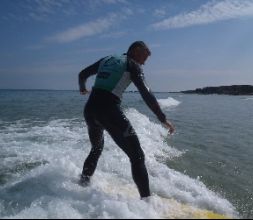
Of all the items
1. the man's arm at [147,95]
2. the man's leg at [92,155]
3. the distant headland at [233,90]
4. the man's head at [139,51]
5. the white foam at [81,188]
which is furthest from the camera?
the distant headland at [233,90]

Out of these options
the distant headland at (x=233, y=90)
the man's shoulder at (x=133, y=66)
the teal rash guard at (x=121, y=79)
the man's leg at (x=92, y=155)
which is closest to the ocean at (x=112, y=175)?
the man's leg at (x=92, y=155)

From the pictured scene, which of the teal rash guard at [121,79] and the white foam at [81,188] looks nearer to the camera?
the white foam at [81,188]

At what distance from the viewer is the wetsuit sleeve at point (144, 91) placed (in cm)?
509

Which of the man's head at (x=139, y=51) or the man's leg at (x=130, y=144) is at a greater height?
the man's head at (x=139, y=51)

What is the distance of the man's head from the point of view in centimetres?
536

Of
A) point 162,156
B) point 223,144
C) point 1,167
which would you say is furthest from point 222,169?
point 1,167

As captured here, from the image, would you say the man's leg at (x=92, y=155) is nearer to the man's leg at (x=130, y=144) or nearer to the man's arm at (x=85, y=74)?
the man's leg at (x=130, y=144)

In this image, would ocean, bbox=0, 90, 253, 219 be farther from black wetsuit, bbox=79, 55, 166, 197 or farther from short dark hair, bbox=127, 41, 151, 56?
short dark hair, bbox=127, 41, 151, 56

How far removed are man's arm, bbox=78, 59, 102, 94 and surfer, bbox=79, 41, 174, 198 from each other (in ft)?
1.02

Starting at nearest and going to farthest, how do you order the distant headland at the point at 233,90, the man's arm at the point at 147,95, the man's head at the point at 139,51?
the man's arm at the point at 147,95
the man's head at the point at 139,51
the distant headland at the point at 233,90

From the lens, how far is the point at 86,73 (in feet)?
19.5

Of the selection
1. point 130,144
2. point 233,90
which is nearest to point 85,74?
point 130,144

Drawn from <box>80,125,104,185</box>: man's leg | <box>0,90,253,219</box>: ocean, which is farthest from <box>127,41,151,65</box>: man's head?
<box>0,90,253,219</box>: ocean

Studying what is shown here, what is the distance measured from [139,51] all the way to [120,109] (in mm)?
774
